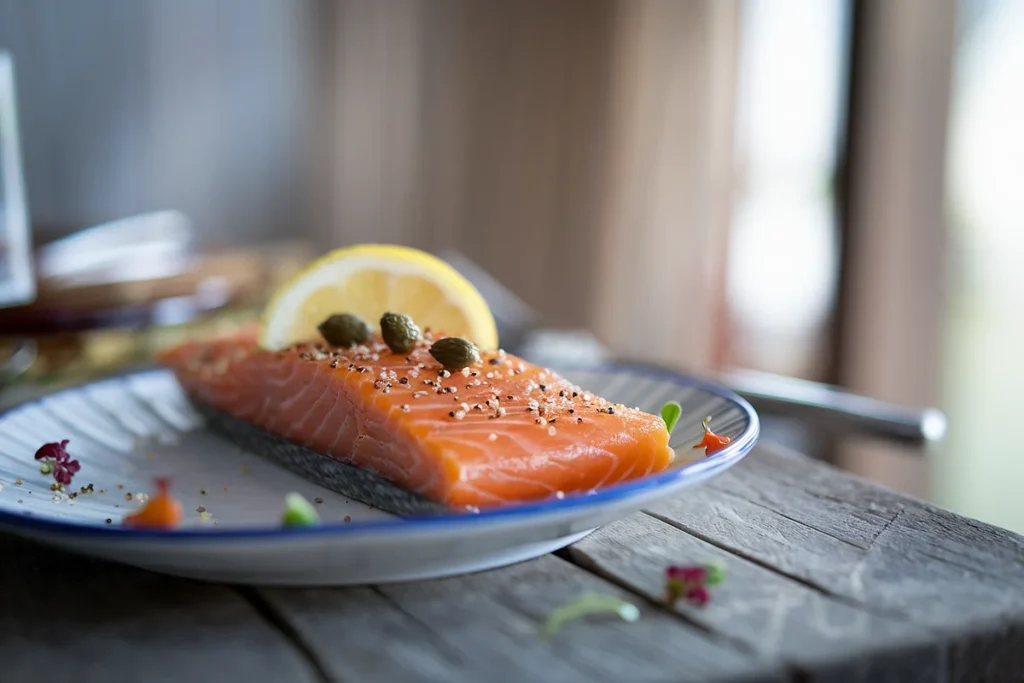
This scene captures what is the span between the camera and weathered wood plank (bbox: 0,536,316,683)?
2.50 feet

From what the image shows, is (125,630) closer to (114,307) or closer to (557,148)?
(114,307)

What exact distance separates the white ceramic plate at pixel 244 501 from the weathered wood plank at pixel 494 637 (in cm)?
3

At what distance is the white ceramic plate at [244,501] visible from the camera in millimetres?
789

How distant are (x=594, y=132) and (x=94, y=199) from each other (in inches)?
109

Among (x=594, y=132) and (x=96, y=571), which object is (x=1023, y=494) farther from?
(x=96, y=571)

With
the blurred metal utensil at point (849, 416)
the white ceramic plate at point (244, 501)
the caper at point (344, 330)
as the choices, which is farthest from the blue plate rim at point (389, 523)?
the blurred metal utensil at point (849, 416)

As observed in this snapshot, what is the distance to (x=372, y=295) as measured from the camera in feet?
4.70

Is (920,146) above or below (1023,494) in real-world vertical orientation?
above

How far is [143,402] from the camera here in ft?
4.96

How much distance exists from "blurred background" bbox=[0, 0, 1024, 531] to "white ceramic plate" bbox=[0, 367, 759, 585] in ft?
1.76

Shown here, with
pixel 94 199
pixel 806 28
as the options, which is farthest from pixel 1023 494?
pixel 94 199

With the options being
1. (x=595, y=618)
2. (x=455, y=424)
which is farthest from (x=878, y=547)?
(x=455, y=424)

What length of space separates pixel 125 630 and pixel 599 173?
4478mm

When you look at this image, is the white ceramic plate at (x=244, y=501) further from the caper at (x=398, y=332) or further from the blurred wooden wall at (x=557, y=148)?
the blurred wooden wall at (x=557, y=148)
